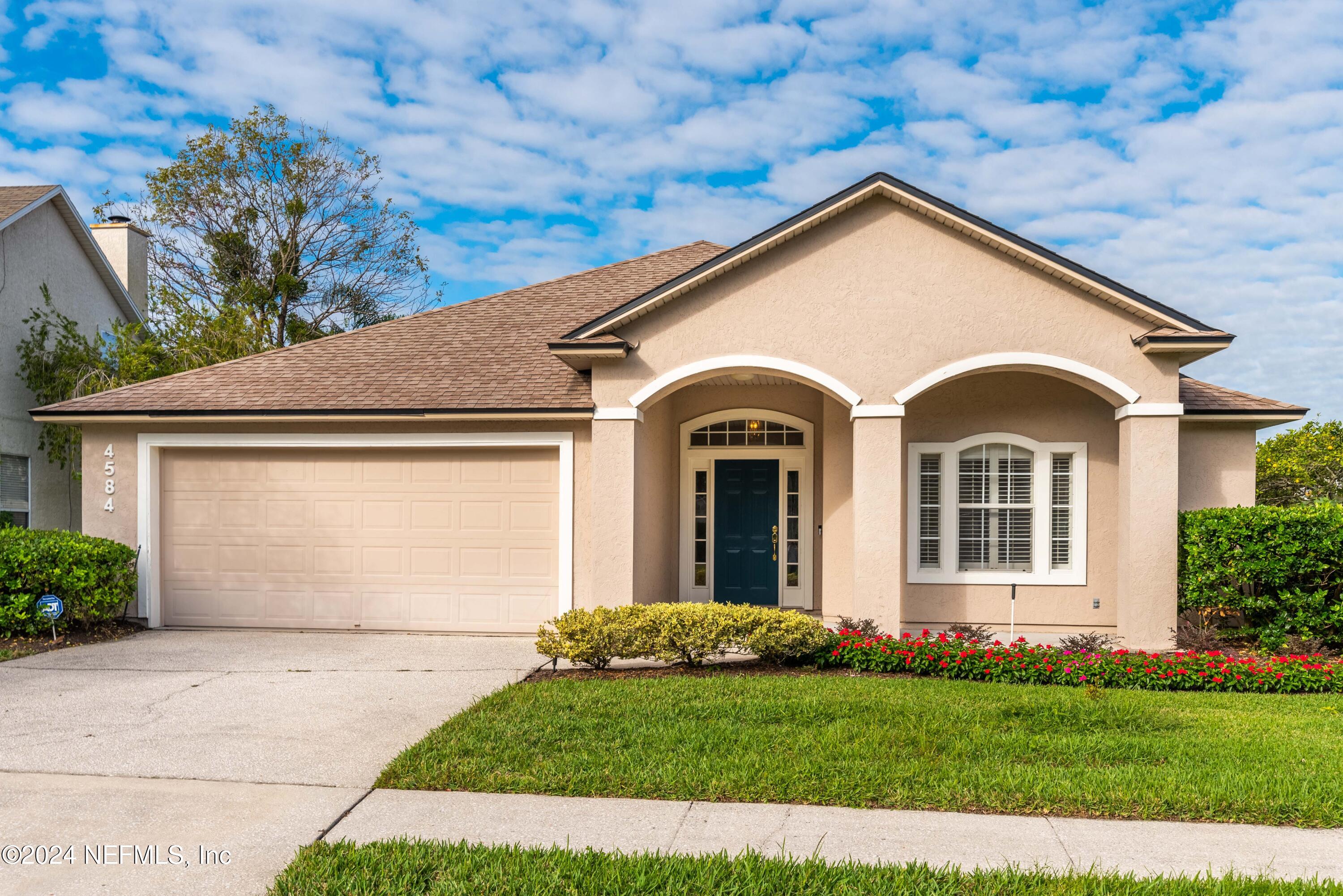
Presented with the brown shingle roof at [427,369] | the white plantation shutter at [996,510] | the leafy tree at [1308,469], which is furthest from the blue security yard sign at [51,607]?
the leafy tree at [1308,469]

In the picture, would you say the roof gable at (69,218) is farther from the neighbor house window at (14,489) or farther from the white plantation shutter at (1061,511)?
the white plantation shutter at (1061,511)

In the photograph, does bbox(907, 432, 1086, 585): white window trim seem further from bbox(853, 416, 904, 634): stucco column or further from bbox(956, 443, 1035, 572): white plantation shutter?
bbox(853, 416, 904, 634): stucco column

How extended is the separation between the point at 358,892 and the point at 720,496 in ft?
29.5

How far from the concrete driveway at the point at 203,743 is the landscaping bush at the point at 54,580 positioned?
25.1 inches

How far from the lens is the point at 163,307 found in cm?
2252


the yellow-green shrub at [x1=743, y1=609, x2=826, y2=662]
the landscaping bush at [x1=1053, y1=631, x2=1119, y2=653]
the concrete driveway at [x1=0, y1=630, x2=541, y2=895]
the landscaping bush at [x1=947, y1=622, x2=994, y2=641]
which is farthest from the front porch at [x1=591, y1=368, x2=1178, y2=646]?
the concrete driveway at [x1=0, y1=630, x2=541, y2=895]

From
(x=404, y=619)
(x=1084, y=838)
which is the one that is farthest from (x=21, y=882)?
(x=404, y=619)

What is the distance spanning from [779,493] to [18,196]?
49.7 ft

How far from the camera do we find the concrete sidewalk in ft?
13.5

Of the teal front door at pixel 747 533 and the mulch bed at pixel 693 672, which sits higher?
the teal front door at pixel 747 533

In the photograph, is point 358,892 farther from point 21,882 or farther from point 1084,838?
point 1084,838

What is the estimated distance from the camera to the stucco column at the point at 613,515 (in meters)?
9.66

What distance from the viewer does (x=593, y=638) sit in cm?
816

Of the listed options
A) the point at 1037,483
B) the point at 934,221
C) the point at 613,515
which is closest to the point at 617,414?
the point at 613,515
